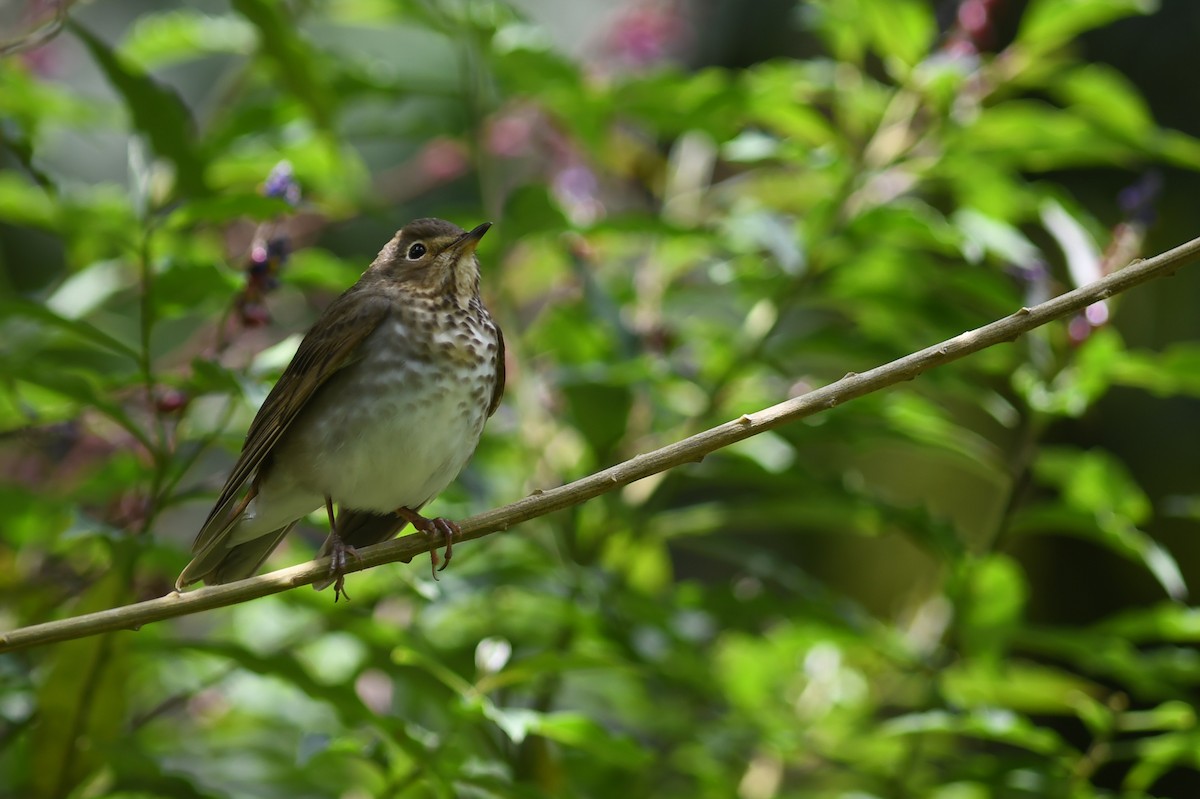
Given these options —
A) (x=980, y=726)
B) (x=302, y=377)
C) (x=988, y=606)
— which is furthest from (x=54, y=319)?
(x=988, y=606)

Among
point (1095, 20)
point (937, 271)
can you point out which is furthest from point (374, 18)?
point (1095, 20)

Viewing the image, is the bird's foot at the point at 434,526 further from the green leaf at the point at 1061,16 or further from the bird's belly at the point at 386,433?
the green leaf at the point at 1061,16

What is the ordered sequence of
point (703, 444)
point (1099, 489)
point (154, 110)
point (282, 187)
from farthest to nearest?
1. point (1099, 489)
2. point (154, 110)
3. point (282, 187)
4. point (703, 444)

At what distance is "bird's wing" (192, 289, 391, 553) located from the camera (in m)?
2.56

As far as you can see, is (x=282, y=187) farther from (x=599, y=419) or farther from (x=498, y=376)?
(x=599, y=419)

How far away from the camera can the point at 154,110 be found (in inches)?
108

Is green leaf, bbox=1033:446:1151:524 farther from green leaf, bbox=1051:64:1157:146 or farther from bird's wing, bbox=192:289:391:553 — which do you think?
bird's wing, bbox=192:289:391:553

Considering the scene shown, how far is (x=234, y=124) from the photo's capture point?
3.16 m

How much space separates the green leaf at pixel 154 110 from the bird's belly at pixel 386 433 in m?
0.54

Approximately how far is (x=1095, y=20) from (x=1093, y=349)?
0.99 meters

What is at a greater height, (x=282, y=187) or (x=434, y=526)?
(x=282, y=187)

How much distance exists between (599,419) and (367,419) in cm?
59

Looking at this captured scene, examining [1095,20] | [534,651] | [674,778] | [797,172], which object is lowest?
[674,778]

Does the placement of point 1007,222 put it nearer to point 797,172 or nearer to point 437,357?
point 797,172
